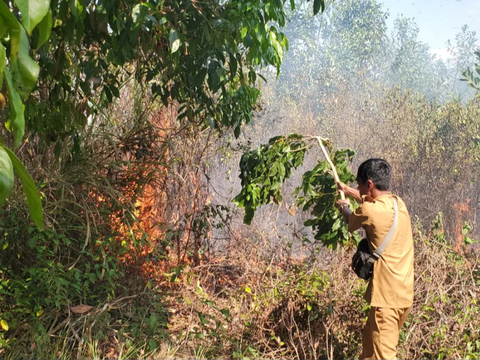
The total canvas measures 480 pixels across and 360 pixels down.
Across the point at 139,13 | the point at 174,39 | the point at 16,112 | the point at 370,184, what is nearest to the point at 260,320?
the point at 370,184

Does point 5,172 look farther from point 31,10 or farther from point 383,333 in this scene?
point 383,333

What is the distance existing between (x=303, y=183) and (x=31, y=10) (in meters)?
3.09

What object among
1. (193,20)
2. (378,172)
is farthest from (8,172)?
(193,20)

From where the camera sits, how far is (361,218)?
3.09 meters

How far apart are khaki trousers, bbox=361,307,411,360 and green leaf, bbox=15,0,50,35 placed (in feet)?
8.93

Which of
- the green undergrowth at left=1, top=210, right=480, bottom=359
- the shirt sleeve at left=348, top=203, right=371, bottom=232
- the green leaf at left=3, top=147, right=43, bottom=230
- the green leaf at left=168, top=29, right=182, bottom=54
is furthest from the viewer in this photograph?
the green undergrowth at left=1, top=210, right=480, bottom=359

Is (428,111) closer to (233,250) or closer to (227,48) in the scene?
(233,250)

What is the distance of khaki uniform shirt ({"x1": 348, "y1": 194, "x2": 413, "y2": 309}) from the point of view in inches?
121

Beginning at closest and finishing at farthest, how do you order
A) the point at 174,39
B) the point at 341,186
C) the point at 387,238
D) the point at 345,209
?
1. the point at 174,39
2. the point at 387,238
3. the point at 345,209
4. the point at 341,186

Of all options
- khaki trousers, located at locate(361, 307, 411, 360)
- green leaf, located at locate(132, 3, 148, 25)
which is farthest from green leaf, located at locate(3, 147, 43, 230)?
khaki trousers, located at locate(361, 307, 411, 360)

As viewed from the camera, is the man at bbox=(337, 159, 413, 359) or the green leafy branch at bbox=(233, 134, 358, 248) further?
the green leafy branch at bbox=(233, 134, 358, 248)

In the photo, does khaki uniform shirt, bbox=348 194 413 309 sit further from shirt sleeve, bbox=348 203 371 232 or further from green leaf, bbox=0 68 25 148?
green leaf, bbox=0 68 25 148

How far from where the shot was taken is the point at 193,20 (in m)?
3.46

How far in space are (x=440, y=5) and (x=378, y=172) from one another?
86.1 ft
